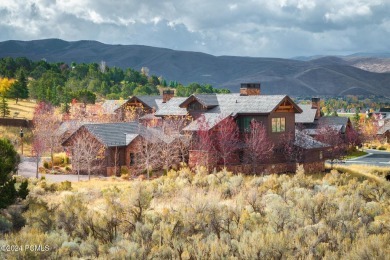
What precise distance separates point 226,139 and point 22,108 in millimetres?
53196

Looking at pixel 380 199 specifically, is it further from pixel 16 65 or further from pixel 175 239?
pixel 16 65

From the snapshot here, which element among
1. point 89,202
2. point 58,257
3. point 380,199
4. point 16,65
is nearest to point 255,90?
point 380,199

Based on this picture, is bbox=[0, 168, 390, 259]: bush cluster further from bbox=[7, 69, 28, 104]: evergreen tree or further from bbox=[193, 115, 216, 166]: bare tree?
bbox=[7, 69, 28, 104]: evergreen tree

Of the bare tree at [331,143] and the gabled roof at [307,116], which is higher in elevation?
the gabled roof at [307,116]

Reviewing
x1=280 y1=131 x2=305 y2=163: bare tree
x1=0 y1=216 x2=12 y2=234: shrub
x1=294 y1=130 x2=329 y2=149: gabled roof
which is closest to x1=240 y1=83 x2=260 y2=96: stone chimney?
x1=294 y1=130 x2=329 y2=149: gabled roof

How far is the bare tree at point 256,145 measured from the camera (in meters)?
43.6

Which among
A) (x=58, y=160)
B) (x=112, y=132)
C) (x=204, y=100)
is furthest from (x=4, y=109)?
(x=204, y=100)

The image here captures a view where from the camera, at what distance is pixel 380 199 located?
32188mm

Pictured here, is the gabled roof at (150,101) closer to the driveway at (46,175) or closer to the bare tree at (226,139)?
the driveway at (46,175)

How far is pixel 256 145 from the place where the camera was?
43625mm

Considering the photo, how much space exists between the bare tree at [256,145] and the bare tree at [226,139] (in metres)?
1.15

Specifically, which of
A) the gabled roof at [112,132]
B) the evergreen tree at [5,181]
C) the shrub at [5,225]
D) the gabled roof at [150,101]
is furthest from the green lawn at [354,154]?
the shrub at [5,225]

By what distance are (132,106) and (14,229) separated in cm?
4709

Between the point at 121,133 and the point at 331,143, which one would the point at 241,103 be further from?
the point at 331,143
